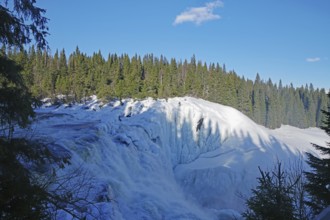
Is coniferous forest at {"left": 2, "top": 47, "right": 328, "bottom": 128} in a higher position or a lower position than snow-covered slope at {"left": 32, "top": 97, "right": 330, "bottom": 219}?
higher

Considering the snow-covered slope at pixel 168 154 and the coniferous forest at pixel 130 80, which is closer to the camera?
the snow-covered slope at pixel 168 154

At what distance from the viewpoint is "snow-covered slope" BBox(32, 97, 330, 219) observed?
20.0 m

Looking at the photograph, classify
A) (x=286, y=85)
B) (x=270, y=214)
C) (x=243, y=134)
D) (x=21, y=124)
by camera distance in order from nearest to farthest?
(x=21, y=124) < (x=270, y=214) < (x=243, y=134) < (x=286, y=85)

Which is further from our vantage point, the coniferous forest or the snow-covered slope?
the coniferous forest

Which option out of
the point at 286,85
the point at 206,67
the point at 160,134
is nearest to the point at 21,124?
the point at 160,134

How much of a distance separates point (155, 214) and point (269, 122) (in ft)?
224

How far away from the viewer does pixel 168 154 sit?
115 feet

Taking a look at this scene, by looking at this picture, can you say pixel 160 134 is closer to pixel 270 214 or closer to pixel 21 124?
pixel 270 214

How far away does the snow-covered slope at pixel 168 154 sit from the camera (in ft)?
65.8

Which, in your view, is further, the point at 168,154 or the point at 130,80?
the point at 130,80

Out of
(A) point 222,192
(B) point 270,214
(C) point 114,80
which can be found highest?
(C) point 114,80

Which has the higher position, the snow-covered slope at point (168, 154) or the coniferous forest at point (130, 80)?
the coniferous forest at point (130, 80)

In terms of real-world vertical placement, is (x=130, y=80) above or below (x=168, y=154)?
above

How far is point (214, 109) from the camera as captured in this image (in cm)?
4625
